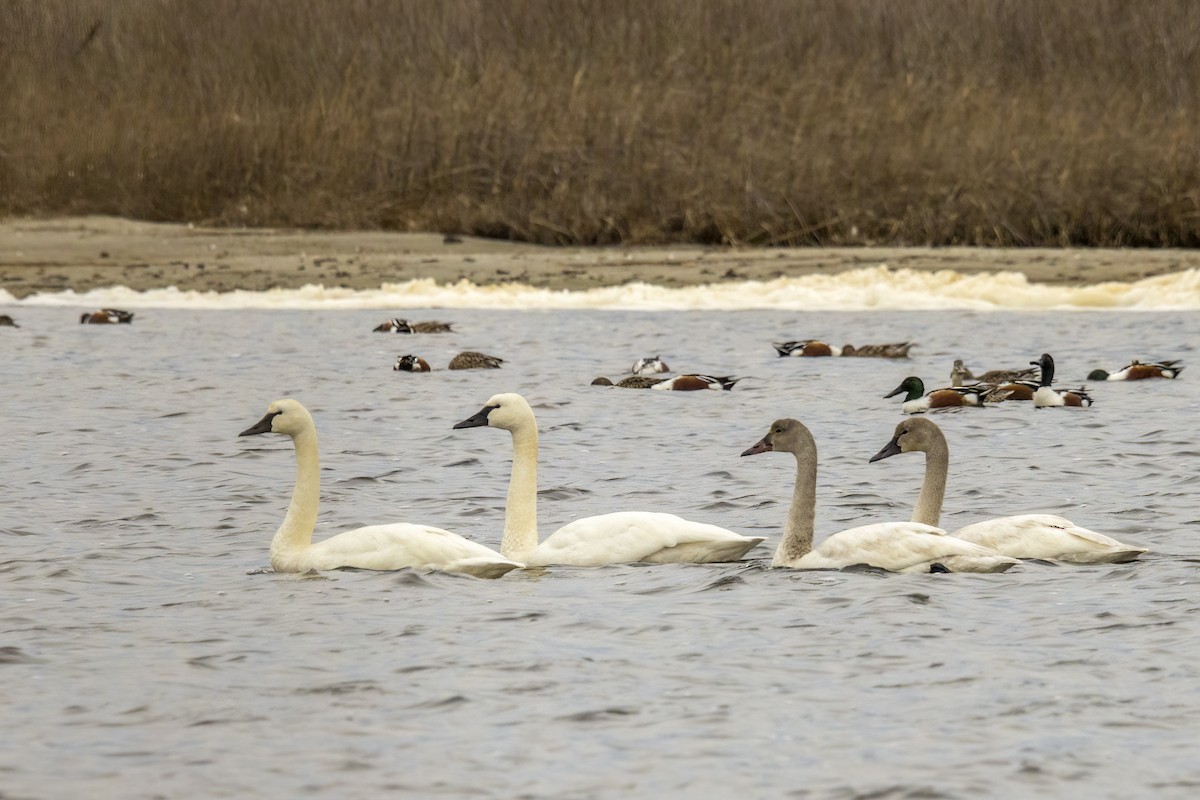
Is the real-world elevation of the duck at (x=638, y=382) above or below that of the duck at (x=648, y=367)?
below

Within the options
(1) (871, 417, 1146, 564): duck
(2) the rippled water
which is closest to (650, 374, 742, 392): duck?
(2) the rippled water

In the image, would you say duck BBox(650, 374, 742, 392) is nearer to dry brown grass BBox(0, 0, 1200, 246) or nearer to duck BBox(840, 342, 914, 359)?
duck BBox(840, 342, 914, 359)

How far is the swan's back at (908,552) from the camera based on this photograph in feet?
27.9

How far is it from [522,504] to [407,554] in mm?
836

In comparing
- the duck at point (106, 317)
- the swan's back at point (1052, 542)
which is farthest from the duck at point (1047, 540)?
the duck at point (106, 317)

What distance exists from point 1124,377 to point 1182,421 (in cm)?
303

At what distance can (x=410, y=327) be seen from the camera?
73.5 ft

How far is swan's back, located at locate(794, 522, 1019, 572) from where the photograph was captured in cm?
850

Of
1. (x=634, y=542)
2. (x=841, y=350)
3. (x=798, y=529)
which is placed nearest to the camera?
(x=634, y=542)

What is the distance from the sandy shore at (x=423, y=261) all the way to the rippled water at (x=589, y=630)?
447 inches

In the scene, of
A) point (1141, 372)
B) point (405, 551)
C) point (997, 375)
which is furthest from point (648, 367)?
point (405, 551)

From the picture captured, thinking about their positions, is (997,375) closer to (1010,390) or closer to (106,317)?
(1010,390)

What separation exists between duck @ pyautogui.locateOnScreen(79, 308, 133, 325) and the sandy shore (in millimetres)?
3024

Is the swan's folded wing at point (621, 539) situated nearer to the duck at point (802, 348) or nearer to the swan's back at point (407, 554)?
the swan's back at point (407, 554)
